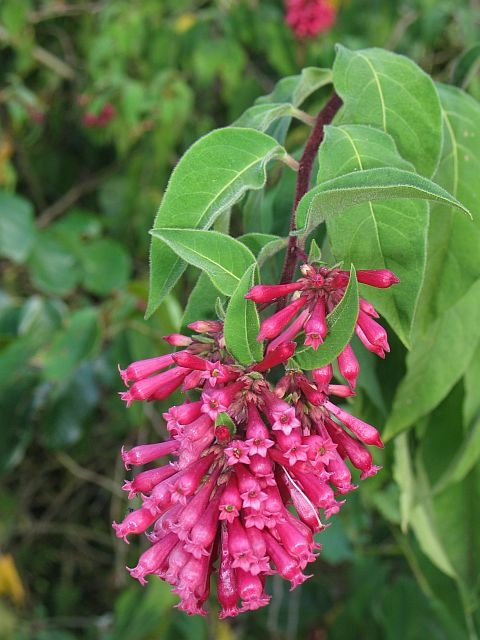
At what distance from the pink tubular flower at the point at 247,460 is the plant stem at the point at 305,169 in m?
0.03

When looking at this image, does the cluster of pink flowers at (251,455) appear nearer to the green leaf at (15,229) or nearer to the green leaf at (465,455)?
the green leaf at (465,455)

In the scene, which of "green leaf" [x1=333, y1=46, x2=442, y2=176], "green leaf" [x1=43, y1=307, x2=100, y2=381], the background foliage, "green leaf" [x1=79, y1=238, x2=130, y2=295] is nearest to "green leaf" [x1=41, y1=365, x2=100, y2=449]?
the background foliage

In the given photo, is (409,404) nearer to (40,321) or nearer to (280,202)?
(280,202)

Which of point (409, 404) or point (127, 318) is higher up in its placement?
point (409, 404)

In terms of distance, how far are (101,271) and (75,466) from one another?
101cm

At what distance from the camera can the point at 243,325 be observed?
612 millimetres

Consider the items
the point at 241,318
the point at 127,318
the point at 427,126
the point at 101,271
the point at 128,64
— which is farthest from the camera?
the point at 128,64

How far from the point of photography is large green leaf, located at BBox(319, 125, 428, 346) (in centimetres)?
70

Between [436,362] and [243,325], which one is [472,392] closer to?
[436,362]

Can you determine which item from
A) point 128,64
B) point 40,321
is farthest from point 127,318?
point 128,64

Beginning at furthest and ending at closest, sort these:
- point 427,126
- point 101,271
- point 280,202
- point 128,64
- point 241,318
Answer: point 128,64, point 101,271, point 280,202, point 427,126, point 241,318

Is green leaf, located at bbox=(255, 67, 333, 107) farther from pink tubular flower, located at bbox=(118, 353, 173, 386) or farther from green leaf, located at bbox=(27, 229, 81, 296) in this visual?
green leaf, located at bbox=(27, 229, 81, 296)

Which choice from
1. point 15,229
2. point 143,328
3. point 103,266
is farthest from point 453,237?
point 15,229

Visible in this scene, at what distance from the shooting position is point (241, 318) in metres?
0.61
